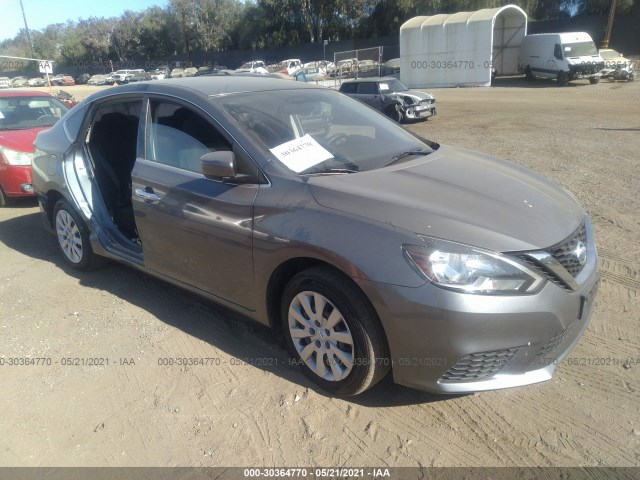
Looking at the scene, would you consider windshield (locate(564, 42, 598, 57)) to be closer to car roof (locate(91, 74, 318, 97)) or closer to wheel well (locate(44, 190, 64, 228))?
car roof (locate(91, 74, 318, 97))

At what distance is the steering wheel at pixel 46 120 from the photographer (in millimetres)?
8469

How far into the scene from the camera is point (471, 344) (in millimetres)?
2521

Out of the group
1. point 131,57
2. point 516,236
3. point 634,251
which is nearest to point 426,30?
point 634,251

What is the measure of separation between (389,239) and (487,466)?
118cm

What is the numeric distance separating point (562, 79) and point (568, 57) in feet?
3.63

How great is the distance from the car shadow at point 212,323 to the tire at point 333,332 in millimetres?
177

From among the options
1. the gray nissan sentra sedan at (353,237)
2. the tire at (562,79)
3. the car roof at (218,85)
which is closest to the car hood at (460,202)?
the gray nissan sentra sedan at (353,237)

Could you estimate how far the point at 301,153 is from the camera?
3.35 meters

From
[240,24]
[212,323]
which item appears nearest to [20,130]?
[212,323]

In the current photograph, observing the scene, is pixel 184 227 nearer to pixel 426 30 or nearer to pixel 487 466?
pixel 487 466

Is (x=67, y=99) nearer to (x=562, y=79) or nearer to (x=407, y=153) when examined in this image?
(x=407, y=153)

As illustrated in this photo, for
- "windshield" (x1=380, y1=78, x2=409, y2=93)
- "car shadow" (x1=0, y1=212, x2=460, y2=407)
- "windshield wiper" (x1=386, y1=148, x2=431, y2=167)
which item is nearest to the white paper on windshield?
"windshield wiper" (x1=386, y1=148, x2=431, y2=167)

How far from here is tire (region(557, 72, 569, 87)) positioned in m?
27.6

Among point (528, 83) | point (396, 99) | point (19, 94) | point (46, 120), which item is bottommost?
point (528, 83)
